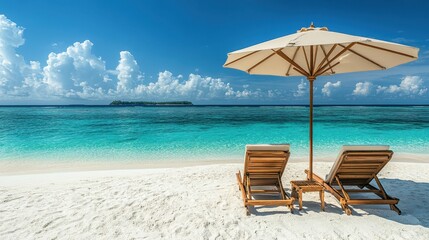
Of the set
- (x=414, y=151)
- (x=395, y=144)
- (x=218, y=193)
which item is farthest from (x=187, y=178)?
(x=395, y=144)

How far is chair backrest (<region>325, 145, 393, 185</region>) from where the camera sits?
3654mm

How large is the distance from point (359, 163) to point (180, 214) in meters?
2.79

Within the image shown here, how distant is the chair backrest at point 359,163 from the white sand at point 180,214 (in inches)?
17.4

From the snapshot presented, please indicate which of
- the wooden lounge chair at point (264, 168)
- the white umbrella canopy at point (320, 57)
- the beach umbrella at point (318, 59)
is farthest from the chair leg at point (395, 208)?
the white umbrella canopy at point (320, 57)

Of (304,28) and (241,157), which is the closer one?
(304,28)

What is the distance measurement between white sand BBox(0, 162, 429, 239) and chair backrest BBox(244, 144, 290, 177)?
60 centimetres

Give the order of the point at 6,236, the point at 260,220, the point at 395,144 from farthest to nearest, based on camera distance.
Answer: the point at 395,144, the point at 260,220, the point at 6,236

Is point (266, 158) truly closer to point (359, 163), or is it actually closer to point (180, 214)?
point (359, 163)

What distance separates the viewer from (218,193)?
471 cm

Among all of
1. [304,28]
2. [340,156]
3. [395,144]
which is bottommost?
[395,144]

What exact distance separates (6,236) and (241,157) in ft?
24.2

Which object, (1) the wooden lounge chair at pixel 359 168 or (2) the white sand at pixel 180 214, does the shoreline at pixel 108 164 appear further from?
(1) the wooden lounge chair at pixel 359 168

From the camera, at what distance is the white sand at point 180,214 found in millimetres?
3221

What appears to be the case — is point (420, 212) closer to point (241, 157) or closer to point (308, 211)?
point (308, 211)
